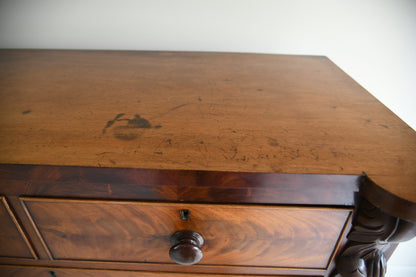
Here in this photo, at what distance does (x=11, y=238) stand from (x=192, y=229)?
309mm

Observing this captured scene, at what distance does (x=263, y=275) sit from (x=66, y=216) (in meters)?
0.35

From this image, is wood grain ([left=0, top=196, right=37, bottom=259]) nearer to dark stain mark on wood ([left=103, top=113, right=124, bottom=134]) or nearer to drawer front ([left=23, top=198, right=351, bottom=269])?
drawer front ([left=23, top=198, right=351, bottom=269])

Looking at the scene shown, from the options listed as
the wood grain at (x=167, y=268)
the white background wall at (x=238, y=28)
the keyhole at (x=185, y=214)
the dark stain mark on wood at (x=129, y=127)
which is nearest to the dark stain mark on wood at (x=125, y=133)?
the dark stain mark on wood at (x=129, y=127)

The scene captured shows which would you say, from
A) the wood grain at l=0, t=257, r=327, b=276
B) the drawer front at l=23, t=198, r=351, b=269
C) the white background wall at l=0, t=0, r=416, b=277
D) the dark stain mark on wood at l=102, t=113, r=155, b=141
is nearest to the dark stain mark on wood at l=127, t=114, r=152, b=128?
the dark stain mark on wood at l=102, t=113, r=155, b=141

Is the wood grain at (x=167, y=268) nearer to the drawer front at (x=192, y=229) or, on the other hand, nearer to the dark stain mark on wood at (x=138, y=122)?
the drawer front at (x=192, y=229)

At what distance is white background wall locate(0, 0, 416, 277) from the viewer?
619mm

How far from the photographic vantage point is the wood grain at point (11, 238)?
0.36 m

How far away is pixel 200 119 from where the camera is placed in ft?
1.23

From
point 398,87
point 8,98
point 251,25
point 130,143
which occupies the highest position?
point 251,25

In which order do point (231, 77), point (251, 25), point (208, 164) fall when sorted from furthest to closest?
point (251, 25) < point (231, 77) < point (208, 164)

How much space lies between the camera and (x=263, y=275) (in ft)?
1.37

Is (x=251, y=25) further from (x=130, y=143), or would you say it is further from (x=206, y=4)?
(x=130, y=143)

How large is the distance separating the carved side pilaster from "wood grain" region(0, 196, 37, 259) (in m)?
0.52

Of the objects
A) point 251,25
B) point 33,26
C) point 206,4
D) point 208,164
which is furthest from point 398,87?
point 33,26
